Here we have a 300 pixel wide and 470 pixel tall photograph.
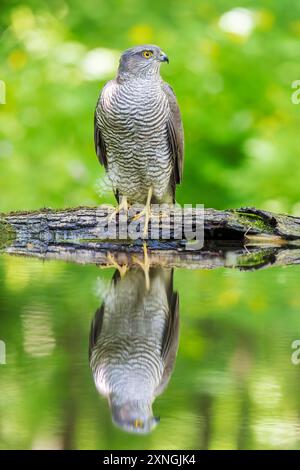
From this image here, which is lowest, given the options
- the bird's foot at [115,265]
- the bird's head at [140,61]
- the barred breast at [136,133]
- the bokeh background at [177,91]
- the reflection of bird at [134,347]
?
the reflection of bird at [134,347]

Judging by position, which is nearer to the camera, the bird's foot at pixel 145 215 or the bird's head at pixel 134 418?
the bird's head at pixel 134 418

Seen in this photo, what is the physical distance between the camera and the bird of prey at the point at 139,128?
20.1 feet

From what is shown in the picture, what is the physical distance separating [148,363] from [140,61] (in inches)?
134

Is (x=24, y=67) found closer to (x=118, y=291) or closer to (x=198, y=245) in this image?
(x=198, y=245)

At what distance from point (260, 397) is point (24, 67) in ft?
21.3

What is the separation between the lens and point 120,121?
20.0 ft

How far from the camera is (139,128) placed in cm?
614

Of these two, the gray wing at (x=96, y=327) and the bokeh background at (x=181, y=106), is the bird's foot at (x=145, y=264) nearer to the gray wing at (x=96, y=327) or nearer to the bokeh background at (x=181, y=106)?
the bokeh background at (x=181, y=106)

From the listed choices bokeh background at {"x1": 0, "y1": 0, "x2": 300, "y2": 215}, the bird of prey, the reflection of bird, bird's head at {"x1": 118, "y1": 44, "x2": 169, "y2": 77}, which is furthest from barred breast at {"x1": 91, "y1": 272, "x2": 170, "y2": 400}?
bokeh background at {"x1": 0, "y1": 0, "x2": 300, "y2": 215}

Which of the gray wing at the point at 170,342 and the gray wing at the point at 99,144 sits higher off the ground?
the gray wing at the point at 99,144

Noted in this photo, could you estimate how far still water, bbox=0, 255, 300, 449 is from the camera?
2576 mm

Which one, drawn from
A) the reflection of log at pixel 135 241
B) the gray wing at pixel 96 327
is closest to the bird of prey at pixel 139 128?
the reflection of log at pixel 135 241

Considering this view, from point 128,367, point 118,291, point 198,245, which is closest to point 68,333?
point 128,367

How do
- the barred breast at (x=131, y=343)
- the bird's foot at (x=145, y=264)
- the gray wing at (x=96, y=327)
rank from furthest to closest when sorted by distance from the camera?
1. the bird's foot at (x=145, y=264)
2. the gray wing at (x=96, y=327)
3. the barred breast at (x=131, y=343)
